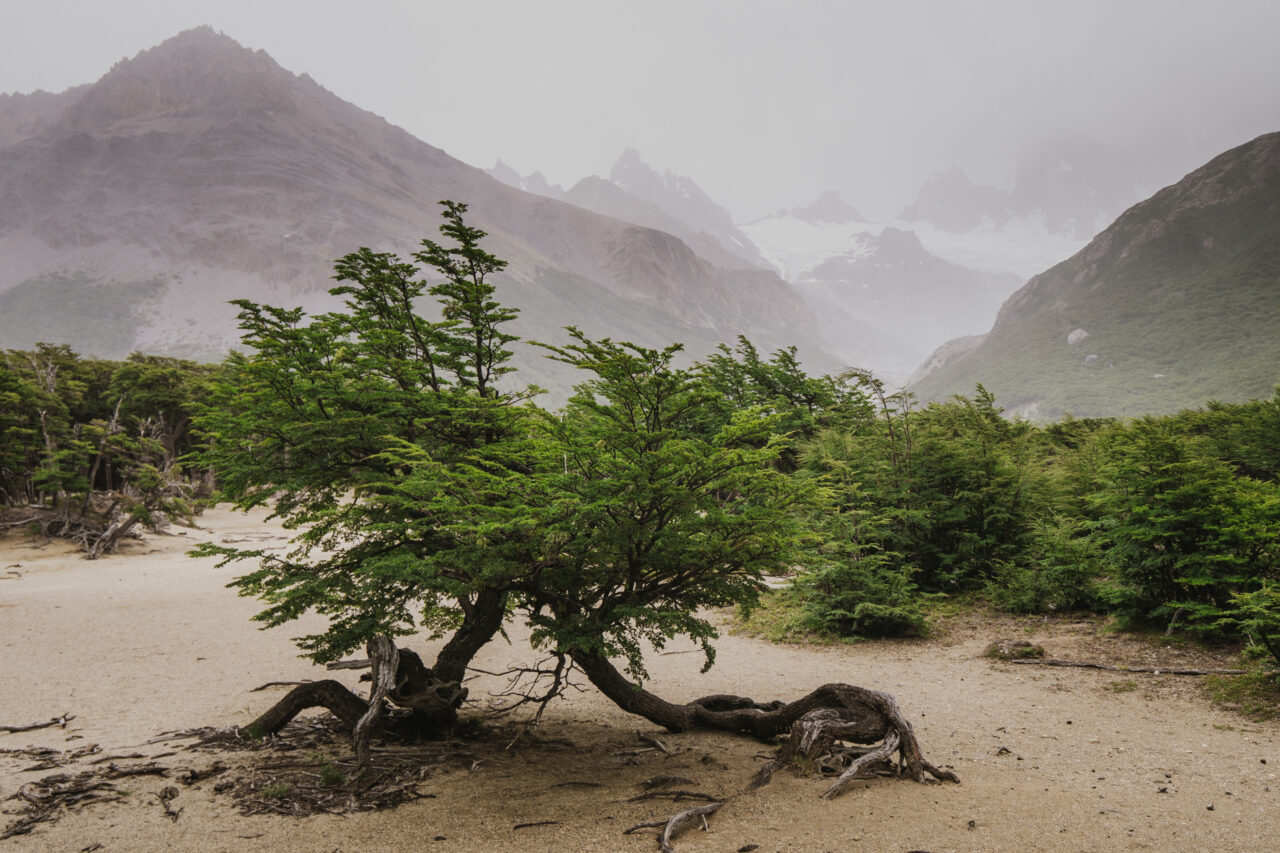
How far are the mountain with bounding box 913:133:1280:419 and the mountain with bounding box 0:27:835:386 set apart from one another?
256ft

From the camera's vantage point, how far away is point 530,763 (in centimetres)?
613

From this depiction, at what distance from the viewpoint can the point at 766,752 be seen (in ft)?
20.3

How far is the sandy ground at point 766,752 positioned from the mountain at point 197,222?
90.7 m

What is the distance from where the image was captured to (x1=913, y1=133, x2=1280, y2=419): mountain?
194ft

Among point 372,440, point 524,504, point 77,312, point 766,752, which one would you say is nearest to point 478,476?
point 524,504

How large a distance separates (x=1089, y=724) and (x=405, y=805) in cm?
715

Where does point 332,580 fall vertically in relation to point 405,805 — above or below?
above

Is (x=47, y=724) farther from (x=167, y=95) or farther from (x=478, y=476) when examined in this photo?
(x=167, y=95)

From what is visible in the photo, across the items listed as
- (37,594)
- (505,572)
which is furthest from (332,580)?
(37,594)

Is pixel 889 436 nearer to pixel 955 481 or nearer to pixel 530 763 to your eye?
pixel 955 481

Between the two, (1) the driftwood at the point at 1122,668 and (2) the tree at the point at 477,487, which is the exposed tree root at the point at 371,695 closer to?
(2) the tree at the point at 477,487

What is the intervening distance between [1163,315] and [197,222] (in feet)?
630

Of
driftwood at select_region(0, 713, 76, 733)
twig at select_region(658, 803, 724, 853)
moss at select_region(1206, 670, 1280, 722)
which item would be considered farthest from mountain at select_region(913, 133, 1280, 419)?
driftwood at select_region(0, 713, 76, 733)

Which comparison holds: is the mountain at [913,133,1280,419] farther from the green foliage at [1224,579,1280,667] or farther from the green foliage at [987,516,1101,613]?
the green foliage at [1224,579,1280,667]
